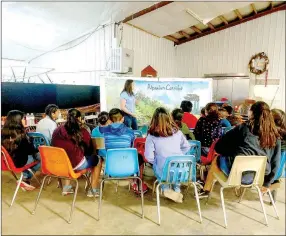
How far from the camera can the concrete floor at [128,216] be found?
2258 mm

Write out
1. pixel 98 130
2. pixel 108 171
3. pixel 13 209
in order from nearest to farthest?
Answer: pixel 108 171 → pixel 13 209 → pixel 98 130

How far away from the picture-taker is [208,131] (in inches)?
122

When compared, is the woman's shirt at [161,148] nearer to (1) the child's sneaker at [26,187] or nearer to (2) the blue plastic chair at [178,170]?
(2) the blue plastic chair at [178,170]

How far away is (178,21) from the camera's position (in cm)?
600

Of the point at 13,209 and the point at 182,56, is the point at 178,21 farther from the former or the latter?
the point at 13,209

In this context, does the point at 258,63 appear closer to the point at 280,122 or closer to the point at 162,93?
the point at 162,93

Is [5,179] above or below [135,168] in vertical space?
below

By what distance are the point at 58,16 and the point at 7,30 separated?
4.04 ft

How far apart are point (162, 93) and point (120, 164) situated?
9.11 ft

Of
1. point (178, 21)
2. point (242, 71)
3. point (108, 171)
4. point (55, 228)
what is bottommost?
point (55, 228)

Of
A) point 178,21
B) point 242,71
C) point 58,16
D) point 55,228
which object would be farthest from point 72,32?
point 242,71

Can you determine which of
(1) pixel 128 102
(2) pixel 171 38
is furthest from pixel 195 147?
(2) pixel 171 38

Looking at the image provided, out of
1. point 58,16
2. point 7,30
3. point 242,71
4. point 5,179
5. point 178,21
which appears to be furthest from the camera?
point 242,71

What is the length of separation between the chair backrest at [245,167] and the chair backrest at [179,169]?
0.36m
